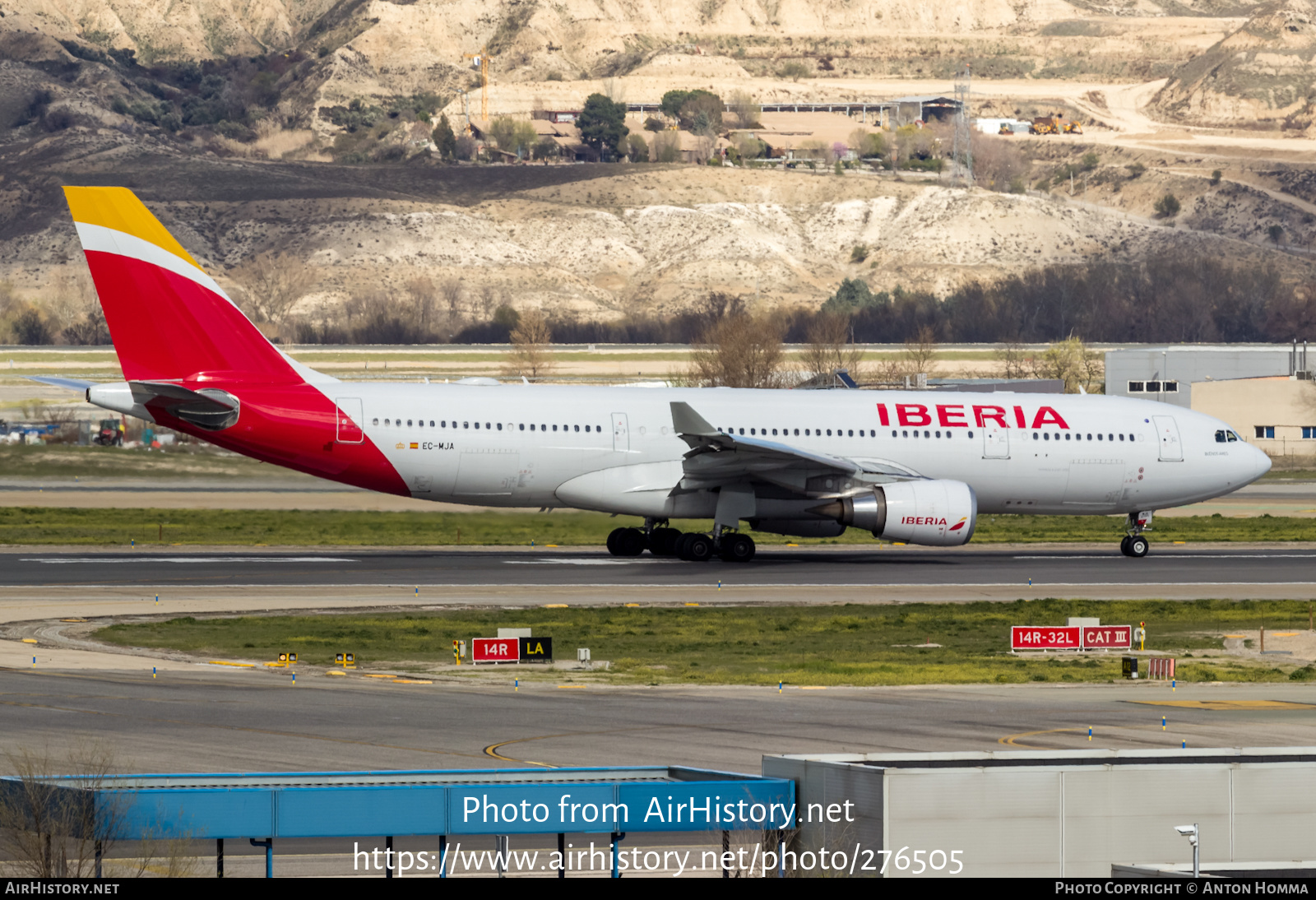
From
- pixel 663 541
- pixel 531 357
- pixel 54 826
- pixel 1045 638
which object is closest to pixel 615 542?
pixel 663 541

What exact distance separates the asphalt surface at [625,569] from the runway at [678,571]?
0.04 m

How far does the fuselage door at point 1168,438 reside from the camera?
167ft

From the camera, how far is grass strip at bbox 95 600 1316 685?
97.6 ft

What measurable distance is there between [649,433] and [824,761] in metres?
31.6

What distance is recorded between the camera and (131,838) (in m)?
14.1

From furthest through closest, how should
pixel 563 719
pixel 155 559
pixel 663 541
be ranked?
pixel 663 541 → pixel 155 559 → pixel 563 719

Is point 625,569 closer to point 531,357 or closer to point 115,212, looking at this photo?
point 115,212

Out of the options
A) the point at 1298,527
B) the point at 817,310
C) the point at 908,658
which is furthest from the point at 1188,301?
the point at 908,658

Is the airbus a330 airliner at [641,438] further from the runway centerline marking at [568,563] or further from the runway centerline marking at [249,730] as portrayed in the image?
the runway centerline marking at [249,730]

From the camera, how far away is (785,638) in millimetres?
33938

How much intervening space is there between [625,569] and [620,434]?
3577 mm

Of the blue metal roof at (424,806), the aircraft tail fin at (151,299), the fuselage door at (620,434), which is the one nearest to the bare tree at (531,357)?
the fuselage door at (620,434)

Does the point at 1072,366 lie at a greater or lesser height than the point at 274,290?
lesser

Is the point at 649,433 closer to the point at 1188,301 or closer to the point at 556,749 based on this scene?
the point at 556,749
